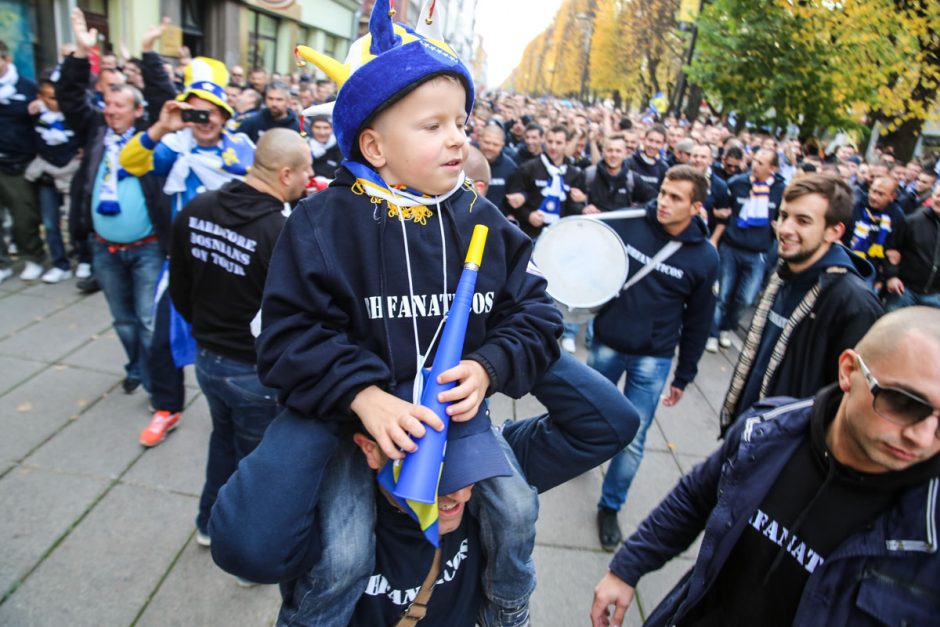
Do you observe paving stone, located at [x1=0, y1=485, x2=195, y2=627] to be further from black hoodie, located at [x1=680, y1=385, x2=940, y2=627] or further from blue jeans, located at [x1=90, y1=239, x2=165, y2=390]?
black hoodie, located at [x1=680, y1=385, x2=940, y2=627]

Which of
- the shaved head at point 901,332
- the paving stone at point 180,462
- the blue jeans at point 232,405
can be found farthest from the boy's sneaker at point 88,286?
Result: the shaved head at point 901,332

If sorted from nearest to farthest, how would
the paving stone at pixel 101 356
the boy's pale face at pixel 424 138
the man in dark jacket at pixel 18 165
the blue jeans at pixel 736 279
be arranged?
the boy's pale face at pixel 424 138 → the paving stone at pixel 101 356 → the man in dark jacket at pixel 18 165 → the blue jeans at pixel 736 279

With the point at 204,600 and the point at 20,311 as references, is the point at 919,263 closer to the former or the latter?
the point at 204,600

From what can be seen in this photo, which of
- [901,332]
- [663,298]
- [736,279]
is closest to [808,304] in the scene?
[663,298]

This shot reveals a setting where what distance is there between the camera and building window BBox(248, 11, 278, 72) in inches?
846

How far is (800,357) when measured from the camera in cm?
Result: 295

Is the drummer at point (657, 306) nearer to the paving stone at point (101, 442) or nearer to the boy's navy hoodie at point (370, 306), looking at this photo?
the boy's navy hoodie at point (370, 306)

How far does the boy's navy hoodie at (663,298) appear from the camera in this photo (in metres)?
3.67

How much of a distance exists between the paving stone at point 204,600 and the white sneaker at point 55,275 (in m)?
4.95

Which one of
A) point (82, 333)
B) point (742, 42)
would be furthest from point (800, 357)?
point (742, 42)

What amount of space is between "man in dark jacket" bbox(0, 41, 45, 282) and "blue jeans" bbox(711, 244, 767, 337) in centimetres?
796

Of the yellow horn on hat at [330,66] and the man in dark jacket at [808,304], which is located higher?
the yellow horn on hat at [330,66]

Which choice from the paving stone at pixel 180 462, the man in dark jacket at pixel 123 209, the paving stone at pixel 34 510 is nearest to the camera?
the paving stone at pixel 34 510

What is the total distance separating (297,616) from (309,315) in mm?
785
